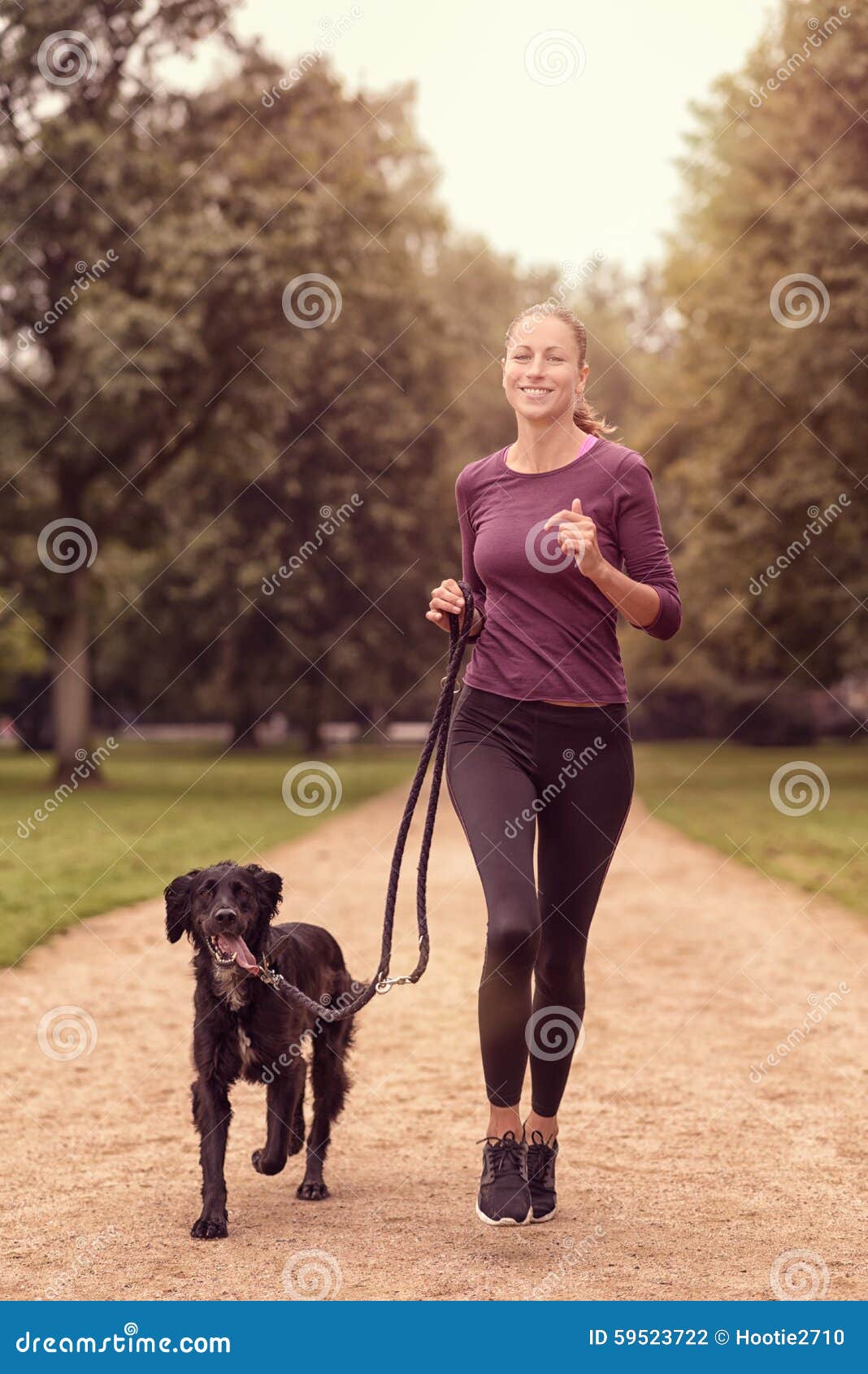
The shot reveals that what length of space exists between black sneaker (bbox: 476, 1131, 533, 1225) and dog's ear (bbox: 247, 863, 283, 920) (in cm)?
89

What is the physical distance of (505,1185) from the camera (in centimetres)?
419

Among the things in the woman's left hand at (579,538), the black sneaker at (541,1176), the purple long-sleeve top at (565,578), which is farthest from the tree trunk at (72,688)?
the woman's left hand at (579,538)

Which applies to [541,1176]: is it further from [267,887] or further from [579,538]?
[579,538]

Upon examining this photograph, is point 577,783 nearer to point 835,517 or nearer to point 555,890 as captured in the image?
point 555,890

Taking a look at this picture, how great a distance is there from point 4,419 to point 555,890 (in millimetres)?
21013

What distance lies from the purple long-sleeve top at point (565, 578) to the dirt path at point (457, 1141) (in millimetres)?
1484

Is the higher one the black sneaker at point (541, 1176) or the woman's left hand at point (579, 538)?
the woman's left hand at point (579, 538)

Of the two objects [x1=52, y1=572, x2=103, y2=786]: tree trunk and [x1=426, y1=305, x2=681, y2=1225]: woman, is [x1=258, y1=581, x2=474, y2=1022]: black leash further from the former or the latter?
[x1=52, y1=572, x2=103, y2=786]: tree trunk

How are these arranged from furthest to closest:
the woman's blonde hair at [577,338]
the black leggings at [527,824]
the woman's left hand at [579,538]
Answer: the woman's blonde hair at [577,338] → the black leggings at [527,824] → the woman's left hand at [579,538]

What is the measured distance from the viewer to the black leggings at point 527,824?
13.2 feet

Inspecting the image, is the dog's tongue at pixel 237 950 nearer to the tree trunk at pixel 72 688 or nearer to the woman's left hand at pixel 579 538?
the woman's left hand at pixel 579 538

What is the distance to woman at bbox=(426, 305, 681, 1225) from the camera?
405 cm

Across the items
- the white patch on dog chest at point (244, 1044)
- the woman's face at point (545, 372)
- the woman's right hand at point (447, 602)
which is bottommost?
the white patch on dog chest at point (244, 1044)

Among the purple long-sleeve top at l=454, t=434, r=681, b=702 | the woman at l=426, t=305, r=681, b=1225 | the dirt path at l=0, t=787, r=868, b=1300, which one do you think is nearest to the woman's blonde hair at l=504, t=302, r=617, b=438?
the woman at l=426, t=305, r=681, b=1225
